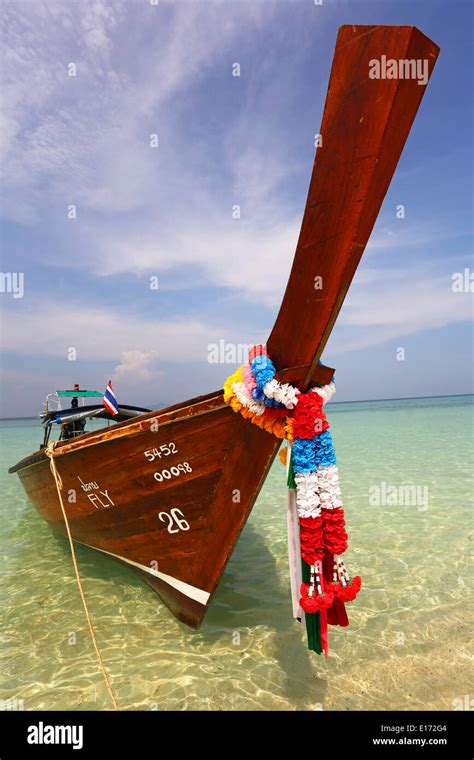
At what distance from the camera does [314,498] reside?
8.92ft

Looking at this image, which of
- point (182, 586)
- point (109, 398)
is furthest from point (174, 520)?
point (109, 398)

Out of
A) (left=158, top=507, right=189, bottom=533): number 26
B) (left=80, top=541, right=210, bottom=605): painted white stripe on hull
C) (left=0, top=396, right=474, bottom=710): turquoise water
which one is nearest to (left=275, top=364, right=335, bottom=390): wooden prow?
(left=158, top=507, right=189, bottom=533): number 26

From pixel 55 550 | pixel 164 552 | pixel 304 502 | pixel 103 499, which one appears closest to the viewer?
pixel 304 502

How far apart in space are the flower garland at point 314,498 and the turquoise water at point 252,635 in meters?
1.02

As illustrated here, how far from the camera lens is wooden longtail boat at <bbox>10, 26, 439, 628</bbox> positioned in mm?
2168

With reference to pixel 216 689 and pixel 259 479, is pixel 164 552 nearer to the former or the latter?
pixel 216 689

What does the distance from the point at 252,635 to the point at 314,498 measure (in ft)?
7.20

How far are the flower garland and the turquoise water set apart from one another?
3.36 ft

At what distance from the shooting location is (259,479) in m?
3.21

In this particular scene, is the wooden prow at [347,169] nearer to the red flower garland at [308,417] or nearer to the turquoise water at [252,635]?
the red flower garland at [308,417]

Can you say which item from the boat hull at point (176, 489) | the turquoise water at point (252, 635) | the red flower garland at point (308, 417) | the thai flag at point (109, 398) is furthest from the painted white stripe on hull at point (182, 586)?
the red flower garland at point (308, 417)

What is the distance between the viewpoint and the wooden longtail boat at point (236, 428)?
85.4 inches
